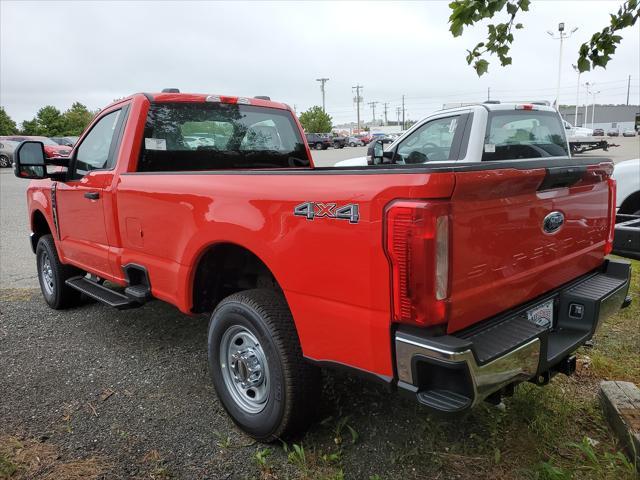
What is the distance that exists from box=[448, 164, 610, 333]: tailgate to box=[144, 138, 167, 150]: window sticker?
2642 mm

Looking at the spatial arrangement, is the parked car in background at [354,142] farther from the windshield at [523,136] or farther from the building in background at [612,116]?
the building in background at [612,116]

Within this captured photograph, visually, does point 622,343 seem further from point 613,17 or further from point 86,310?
point 86,310

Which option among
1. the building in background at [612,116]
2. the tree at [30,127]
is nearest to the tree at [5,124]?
the tree at [30,127]

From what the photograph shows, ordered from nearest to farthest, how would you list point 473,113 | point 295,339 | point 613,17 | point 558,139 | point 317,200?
point 317,200 < point 295,339 < point 613,17 < point 473,113 < point 558,139

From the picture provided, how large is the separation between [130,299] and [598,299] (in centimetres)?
303

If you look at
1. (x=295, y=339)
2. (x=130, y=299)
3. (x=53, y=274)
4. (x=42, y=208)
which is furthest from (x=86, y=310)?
(x=295, y=339)

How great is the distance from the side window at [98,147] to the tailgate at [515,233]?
9.51 ft

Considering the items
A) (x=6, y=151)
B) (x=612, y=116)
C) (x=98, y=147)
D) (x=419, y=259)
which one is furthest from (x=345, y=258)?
(x=612, y=116)

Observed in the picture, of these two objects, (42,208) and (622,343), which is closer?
(622,343)

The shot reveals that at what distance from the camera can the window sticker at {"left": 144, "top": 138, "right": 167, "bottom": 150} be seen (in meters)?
3.78

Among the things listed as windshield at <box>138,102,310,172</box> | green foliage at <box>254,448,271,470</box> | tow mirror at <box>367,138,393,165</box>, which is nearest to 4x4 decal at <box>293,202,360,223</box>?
green foliage at <box>254,448,271,470</box>

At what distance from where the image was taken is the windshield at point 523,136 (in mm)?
5426

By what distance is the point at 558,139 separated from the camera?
242 inches

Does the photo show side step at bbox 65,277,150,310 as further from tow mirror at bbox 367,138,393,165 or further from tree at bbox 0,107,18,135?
tree at bbox 0,107,18,135
